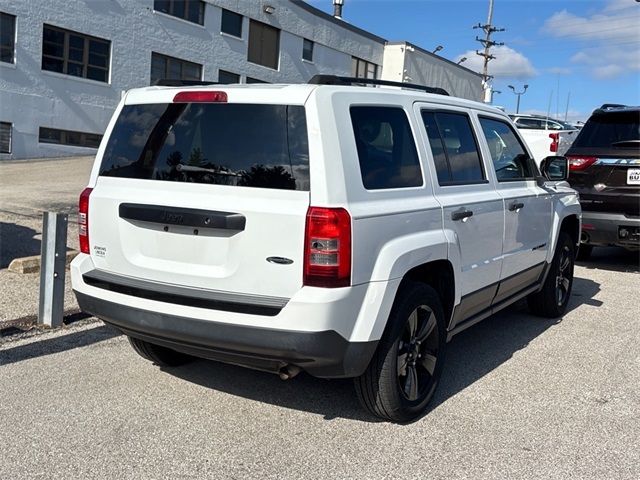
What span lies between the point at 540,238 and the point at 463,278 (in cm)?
169

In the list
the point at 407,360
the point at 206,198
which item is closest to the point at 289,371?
the point at 407,360

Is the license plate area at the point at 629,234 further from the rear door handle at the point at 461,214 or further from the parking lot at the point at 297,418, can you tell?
the rear door handle at the point at 461,214

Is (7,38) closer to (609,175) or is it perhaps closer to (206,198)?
(609,175)

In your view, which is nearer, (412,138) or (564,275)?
(412,138)

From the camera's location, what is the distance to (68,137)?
22.5 m

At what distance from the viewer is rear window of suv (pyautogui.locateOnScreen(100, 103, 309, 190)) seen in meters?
3.29

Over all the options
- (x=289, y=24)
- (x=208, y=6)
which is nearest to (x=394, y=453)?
(x=208, y=6)

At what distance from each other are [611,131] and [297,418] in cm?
628

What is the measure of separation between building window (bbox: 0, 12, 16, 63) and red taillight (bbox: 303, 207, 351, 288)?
2021cm

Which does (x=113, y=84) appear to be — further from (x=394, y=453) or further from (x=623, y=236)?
(x=394, y=453)

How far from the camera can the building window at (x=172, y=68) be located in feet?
81.2

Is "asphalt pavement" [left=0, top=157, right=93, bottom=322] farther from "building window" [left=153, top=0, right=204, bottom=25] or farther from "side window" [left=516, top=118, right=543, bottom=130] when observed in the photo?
"side window" [left=516, top=118, right=543, bottom=130]

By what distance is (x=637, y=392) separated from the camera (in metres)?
4.49

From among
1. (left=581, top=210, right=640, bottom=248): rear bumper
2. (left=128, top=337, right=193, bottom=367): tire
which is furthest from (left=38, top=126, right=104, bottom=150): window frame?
(left=128, top=337, right=193, bottom=367): tire
